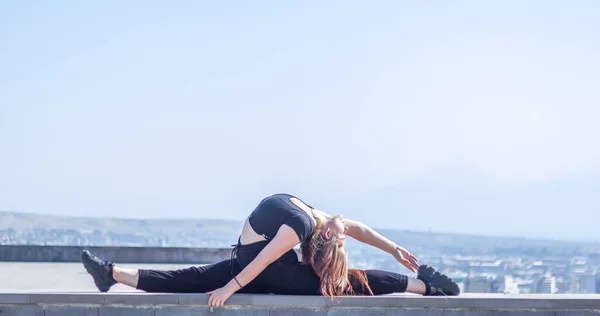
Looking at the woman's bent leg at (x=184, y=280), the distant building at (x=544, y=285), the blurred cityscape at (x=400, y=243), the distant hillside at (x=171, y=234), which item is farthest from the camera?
the distant hillside at (x=171, y=234)

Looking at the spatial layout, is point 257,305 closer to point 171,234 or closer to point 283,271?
point 283,271

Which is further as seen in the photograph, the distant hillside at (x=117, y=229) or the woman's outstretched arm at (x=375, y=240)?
the distant hillside at (x=117, y=229)

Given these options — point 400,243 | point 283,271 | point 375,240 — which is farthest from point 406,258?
point 400,243

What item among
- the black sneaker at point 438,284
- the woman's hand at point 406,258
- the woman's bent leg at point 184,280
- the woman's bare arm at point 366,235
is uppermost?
the woman's bare arm at point 366,235

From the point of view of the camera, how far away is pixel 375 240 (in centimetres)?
873

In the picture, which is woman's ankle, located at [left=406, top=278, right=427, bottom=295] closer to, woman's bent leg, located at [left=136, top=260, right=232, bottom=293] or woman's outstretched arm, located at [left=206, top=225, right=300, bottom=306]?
woman's outstretched arm, located at [left=206, top=225, right=300, bottom=306]

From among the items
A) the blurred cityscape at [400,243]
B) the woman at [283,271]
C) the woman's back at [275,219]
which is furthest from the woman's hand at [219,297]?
the blurred cityscape at [400,243]

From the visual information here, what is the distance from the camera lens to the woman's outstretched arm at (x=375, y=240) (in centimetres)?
865

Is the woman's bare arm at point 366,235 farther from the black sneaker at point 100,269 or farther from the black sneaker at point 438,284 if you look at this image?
the black sneaker at point 100,269

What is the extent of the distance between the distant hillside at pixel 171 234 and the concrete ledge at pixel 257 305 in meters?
50.0

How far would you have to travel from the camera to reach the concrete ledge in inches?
313

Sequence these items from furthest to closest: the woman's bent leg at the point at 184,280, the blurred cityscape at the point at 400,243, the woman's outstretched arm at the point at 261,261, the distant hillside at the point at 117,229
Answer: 1. the distant hillside at the point at 117,229
2. the blurred cityscape at the point at 400,243
3. the woman's bent leg at the point at 184,280
4. the woman's outstretched arm at the point at 261,261

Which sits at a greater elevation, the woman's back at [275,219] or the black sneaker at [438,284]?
the woman's back at [275,219]

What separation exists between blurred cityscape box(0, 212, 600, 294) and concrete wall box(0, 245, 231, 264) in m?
31.5
